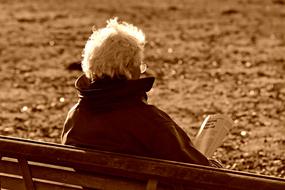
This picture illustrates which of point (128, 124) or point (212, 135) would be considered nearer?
point (128, 124)

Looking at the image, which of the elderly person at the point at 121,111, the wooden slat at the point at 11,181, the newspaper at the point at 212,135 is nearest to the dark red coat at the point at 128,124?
the elderly person at the point at 121,111

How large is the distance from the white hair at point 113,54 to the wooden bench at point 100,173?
426 mm

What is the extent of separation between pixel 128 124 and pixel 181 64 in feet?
20.1

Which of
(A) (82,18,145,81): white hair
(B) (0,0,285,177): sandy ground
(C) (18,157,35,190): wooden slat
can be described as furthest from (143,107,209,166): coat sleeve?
(B) (0,0,285,177): sandy ground

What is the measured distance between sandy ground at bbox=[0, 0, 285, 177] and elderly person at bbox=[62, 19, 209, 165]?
261cm

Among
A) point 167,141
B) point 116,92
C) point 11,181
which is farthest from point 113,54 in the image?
point 11,181

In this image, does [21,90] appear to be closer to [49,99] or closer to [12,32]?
[49,99]

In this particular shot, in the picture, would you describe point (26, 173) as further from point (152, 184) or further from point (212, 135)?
point (212, 135)

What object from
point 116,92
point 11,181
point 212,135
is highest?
point 116,92

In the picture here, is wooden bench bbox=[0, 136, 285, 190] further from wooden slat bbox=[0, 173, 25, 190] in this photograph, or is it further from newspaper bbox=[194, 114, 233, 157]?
newspaper bbox=[194, 114, 233, 157]

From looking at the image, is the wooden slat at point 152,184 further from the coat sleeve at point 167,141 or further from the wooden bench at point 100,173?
the coat sleeve at point 167,141

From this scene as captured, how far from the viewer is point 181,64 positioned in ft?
30.8

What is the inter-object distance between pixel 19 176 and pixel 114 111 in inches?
22.8

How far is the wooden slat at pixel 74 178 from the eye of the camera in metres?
3.14
